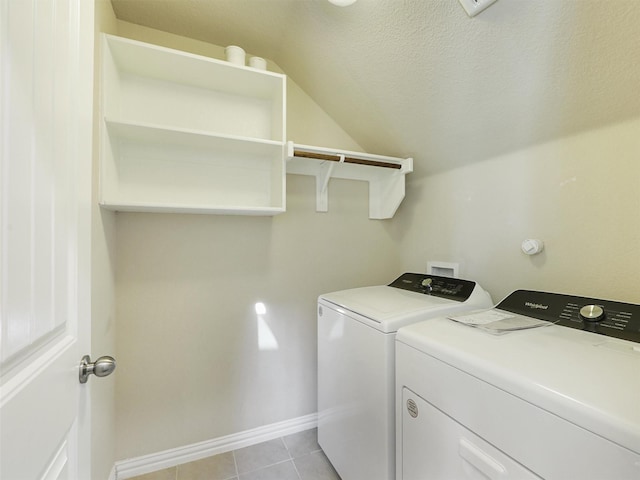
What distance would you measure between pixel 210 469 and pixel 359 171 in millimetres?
2067

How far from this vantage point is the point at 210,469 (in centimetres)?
161

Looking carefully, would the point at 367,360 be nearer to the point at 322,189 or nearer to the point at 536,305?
the point at 536,305

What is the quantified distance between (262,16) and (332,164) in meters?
0.86

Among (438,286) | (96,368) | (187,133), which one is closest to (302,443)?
(438,286)

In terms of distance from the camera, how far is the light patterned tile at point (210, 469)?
1564 millimetres

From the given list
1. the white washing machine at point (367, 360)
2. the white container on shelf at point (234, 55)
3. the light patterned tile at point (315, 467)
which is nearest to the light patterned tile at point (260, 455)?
the light patterned tile at point (315, 467)

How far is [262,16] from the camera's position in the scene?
4.96ft

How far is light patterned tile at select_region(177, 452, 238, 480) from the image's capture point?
1.56 meters

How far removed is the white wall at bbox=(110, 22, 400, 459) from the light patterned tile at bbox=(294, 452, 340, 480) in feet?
0.91

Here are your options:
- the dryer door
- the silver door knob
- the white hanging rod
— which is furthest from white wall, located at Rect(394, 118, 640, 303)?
the silver door knob

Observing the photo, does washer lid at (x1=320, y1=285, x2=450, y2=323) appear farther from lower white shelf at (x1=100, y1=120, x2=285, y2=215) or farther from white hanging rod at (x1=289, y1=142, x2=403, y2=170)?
Answer: white hanging rod at (x1=289, y1=142, x2=403, y2=170)

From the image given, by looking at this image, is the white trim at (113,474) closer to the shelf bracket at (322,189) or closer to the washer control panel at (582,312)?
the shelf bracket at (322,189)

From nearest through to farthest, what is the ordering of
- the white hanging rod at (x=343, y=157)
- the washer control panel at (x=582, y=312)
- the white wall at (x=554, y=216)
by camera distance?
the washer control panel at (x=582, y=312), the white wall at (x=554, y=216), the white hanging rod at (x=343, y=157)

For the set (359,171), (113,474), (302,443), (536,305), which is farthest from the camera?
(359,171)
